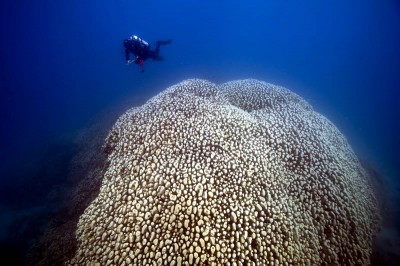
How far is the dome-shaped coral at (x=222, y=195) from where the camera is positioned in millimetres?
3246

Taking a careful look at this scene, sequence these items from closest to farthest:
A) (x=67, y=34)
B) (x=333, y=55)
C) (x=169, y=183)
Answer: (x=169, y=183), (x=333, y=55), (x=67, y=34)

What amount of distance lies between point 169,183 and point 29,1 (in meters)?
87.2

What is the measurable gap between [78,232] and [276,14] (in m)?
159

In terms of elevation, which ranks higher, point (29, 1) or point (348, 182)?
point (29, 1)

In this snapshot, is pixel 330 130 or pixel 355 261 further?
pixel 330 130

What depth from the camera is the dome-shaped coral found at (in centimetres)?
325

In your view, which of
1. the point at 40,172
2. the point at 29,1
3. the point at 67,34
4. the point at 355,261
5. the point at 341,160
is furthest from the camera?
the point at 67,34

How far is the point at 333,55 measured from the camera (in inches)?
3568

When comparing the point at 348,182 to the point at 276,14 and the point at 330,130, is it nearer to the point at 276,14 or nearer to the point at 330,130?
the point at 330,130

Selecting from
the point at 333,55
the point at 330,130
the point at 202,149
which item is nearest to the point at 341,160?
the point at 330,130

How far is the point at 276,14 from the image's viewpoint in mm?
136250

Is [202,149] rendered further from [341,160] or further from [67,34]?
[67,34]

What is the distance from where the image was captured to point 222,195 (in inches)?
140

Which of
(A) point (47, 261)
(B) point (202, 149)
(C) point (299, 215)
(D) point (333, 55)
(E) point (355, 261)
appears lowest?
(A) point (47, 261)
